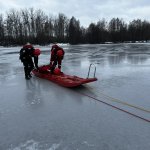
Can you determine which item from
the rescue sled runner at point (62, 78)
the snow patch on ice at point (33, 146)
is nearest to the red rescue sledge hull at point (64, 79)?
the rescue sled runner at point (62, 78)

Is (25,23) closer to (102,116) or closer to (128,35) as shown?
(128,35)

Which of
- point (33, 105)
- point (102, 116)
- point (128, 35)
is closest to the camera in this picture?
point (102, 116)

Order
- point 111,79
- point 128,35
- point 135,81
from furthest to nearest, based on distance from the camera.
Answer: point 128,35, point 111,79, point 135,81

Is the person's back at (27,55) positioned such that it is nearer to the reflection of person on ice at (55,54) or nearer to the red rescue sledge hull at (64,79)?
the red rescue sledge hull at (64,79)

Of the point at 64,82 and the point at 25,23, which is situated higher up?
the point at 25,23

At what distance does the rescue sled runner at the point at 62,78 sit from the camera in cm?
660

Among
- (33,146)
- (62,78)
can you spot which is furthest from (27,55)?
(33,146)

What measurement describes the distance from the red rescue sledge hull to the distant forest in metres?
54.1

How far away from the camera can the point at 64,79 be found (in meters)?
7.34

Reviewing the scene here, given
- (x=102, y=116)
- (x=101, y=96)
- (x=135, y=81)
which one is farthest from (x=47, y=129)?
(x=135, y=81)

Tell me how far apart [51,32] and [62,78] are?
71.7 meters

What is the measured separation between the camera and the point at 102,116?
4.34m

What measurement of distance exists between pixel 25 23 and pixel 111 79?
69.0 m

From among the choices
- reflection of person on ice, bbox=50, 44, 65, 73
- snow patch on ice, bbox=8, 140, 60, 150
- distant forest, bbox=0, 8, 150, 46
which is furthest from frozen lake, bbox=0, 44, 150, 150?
distant forest, bbox=0, 8, 150, 46
